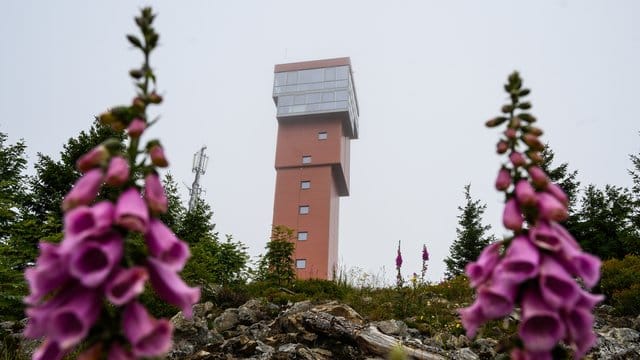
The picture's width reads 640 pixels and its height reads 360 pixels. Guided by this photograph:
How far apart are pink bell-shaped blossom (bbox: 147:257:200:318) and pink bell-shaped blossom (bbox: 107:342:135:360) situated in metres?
0.17

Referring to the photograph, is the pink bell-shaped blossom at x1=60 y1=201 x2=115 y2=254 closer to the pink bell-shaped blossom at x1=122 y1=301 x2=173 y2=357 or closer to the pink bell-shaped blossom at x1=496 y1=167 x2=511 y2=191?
the pink bell-shaped blossom at x1=122 y1=301 x2=173 y2=357

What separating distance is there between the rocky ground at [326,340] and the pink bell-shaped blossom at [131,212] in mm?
6233

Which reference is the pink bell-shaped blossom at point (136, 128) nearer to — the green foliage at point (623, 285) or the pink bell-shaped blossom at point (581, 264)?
the pink bell-shaped blossom at point (581, 264)

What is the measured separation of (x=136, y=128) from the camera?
1.48 m

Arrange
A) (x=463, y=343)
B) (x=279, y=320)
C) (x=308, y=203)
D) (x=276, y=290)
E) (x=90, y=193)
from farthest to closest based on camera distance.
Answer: (x=308, y=203)
(x=276, y=290)
(x=279, y=320)
(x=463, y=343)
(x=90, y=193)

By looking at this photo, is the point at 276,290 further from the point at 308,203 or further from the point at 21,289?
the point at 308,203

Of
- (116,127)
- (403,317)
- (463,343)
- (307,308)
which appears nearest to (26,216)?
(307,308)

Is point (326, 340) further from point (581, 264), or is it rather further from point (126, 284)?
point (126, 284)

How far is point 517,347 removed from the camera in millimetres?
1452

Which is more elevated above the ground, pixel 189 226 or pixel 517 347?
pixel 189 226

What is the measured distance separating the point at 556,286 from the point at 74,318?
50.3 inches

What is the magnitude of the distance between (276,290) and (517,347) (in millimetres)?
13133

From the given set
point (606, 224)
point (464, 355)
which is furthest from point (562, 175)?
point (464, 355)

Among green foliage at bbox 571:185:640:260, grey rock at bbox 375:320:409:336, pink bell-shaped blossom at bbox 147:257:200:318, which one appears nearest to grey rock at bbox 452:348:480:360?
grey rock at bbox 375:320:409:336
